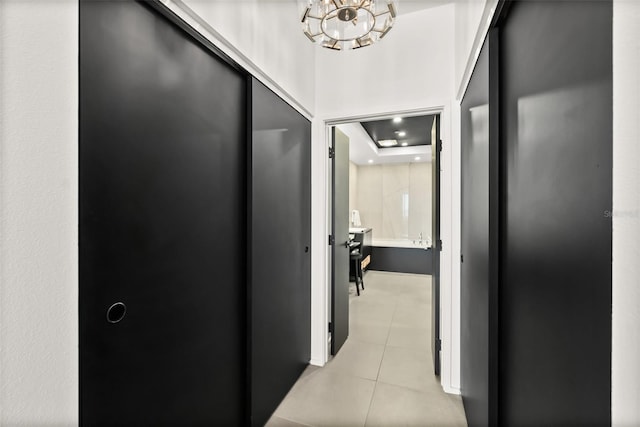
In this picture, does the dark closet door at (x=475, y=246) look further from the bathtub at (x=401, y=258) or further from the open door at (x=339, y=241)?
the bathtub at (x=401, y=258)

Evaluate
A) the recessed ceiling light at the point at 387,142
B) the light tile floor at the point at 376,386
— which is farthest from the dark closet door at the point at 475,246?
the recessed ceiling light at the point at 387,142

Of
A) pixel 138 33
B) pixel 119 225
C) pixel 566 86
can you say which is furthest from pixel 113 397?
pixel 566 86

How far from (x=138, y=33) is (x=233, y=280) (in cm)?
112

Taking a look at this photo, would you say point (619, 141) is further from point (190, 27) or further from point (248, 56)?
point (248, 56)

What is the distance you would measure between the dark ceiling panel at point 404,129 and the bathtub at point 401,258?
206cm

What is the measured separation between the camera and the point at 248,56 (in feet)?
4.76

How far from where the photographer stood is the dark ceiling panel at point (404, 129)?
393 cm

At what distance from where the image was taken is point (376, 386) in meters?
2.01

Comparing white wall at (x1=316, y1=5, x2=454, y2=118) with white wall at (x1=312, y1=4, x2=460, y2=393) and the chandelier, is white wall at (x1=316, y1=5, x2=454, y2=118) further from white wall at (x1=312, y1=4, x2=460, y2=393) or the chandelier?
the chandelier

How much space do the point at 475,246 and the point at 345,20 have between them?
1.30m

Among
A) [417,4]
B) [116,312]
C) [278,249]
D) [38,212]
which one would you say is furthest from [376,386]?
[417,4]

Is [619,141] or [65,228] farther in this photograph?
[65,228]

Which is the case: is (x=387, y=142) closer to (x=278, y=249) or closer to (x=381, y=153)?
(x=381, y=153)

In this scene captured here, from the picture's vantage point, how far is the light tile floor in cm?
171
